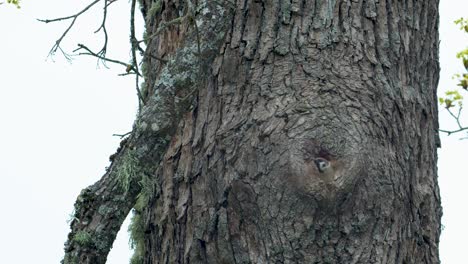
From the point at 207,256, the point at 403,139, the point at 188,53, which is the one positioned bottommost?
the point at 207,256

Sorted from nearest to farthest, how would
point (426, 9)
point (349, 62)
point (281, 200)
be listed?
point (281, 200) < point (349, 62) < point (426, 9)

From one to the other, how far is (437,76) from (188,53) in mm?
978

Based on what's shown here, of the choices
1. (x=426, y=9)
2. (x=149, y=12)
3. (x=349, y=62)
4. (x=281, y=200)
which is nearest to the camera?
(x=281, y=200)

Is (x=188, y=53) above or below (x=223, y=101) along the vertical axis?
above

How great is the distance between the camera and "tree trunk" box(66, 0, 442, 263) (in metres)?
2.96

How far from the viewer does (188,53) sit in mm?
3312

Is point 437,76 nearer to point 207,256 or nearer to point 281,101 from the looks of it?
point 281,101

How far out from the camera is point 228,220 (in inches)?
120

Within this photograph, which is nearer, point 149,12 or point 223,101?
point 223,101

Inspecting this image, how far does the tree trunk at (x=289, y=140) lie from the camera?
2961 millimetres

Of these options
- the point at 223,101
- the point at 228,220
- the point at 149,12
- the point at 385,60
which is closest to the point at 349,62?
the point at 385,60

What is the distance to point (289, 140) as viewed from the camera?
2979 mm

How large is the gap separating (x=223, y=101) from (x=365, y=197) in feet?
2.03

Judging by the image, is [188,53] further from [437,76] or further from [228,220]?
[437,76]
